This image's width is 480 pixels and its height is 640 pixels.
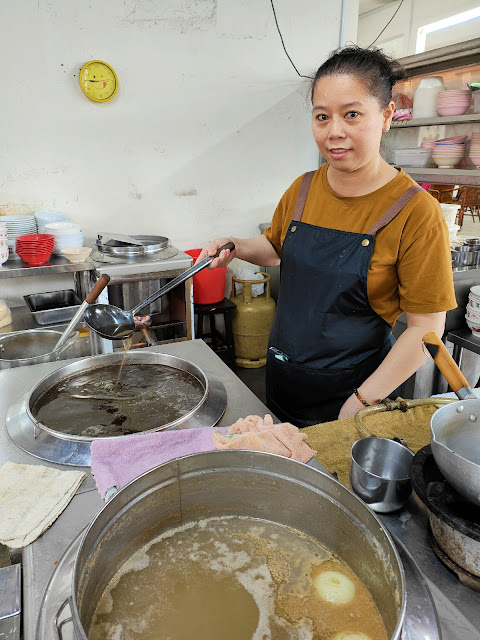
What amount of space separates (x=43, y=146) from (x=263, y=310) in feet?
7.42

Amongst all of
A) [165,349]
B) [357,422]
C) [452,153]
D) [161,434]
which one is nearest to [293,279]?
[165,349]

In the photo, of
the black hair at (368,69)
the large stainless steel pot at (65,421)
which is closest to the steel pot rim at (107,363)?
the large stainless steel pot at (65,421)

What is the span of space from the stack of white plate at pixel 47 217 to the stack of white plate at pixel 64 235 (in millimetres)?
110

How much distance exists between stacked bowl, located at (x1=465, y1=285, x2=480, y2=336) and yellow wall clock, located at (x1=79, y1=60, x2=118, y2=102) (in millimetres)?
3099

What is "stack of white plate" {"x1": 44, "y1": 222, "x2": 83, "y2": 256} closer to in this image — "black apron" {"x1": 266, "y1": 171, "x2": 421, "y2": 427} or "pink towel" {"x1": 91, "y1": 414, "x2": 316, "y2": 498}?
"black apron" {"x1": 266, "y1": 171, "x2": 421, "y2": 427}

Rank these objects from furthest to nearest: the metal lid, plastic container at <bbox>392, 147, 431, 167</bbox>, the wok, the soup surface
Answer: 1. plastic container at <bbox>392, 147, 431, 167</bbox>
2. the metal lid
3. the soup surface
4. the wok

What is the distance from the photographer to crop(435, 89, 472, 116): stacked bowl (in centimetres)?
356

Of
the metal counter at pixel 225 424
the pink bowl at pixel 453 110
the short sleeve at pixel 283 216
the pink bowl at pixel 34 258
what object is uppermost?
the pink bowl at pixel 453 110

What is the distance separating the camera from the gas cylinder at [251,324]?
4.34m

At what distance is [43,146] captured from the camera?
11.9 ft

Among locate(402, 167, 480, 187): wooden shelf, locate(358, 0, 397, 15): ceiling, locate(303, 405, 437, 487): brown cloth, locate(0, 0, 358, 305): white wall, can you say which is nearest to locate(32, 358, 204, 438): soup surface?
locate(303, 405, 437, 487): brown cloth

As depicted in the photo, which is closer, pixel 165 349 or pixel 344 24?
pixel 165 349

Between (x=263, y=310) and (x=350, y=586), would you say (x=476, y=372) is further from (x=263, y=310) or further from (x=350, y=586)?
(x=350, y=586)

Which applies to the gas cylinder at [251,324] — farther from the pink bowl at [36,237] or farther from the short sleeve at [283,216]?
the short sleeve at [283,216]
